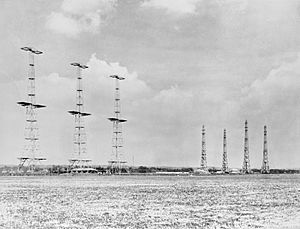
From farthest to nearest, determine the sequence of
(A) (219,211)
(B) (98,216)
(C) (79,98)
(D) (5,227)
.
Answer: (C) (79,98) < (A) (219,211) < (B) (98,216) < (D) (5,227)

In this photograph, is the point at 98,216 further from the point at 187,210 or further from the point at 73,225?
the point at 187,210

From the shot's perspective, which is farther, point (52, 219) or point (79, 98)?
point (79, 98)

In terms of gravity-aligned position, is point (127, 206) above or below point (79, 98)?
below

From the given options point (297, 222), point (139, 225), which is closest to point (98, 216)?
point (139, 225)

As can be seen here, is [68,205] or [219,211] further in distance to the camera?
[68,205]

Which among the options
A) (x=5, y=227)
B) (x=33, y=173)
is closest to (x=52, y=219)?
(x=5, y=227)

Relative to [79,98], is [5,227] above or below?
below

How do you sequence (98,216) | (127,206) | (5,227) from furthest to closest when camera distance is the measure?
1. (127,206)
2. (98,216)
3. (5,227)

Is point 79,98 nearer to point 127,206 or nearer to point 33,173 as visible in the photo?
point 33,173

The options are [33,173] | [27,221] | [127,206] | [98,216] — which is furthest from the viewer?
[33,173]

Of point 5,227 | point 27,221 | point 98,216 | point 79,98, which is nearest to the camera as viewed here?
point 5,227
